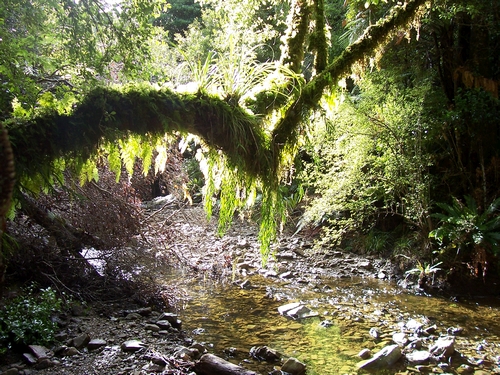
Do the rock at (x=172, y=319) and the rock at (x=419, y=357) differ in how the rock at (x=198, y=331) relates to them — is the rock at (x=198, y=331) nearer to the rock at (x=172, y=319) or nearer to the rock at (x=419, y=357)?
the rock at (x=172, y=319)

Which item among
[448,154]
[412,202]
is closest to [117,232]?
[412,202]

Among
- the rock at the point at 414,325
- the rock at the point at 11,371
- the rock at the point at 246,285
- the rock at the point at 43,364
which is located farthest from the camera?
the rock at the point at 246,285

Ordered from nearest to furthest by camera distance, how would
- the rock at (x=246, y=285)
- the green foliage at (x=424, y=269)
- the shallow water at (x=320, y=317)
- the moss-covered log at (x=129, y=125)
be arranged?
1. the moss-covered log at (x=129, y=125)
2. the shallow water at (x=320, y=317)
3. the rock at (x=246, y=285)
4. the green foliage at (x=424, y=269)

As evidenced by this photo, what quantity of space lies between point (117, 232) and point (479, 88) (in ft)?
26.6

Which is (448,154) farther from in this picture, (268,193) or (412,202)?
(268,193)

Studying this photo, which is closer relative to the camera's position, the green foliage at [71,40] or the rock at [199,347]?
the green foliage at [71,40]

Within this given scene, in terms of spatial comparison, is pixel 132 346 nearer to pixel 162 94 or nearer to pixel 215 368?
pixel 215 368

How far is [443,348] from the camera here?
17.4ft

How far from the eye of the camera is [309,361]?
16.6 feet

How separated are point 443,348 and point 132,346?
13.1 ft

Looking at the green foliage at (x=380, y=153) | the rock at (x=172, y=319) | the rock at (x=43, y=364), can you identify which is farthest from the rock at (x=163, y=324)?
the green foliage at (x=380, y=153)

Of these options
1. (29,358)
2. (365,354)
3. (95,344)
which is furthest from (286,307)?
(29,358)

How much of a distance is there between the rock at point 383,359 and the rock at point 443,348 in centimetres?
51

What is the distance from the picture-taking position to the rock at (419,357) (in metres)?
5.08
